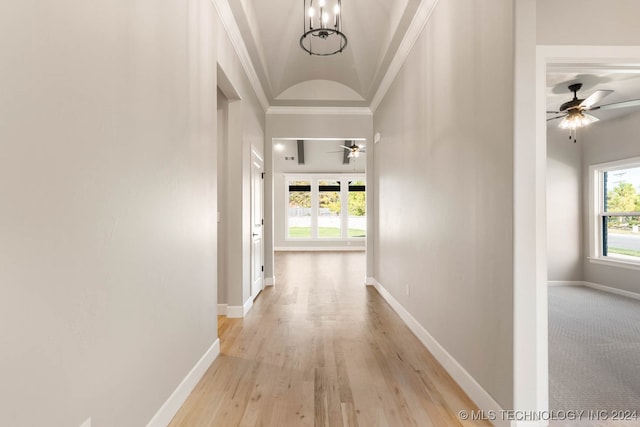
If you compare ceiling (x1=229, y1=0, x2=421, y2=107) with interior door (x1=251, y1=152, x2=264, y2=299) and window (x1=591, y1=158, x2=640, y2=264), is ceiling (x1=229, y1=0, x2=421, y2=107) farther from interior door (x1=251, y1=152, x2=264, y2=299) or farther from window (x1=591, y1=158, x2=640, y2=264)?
window (x1=591, y1=158, x2=640, y2=264)

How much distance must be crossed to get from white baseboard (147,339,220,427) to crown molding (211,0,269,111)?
9.18ft

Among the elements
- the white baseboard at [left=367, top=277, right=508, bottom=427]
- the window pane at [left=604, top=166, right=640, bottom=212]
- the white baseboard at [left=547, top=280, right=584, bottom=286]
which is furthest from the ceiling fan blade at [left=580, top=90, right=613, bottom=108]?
the white baseboard at [left=547, top=280, right=584, bottom=286]

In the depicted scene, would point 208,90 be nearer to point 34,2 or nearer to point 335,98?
point 34,2

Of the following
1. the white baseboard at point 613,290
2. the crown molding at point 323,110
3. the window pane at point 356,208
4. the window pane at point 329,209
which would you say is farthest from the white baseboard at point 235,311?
the window pane at point 356,208

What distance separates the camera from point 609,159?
5242 millimetres

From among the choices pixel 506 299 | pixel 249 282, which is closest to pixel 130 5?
pixel 506 299

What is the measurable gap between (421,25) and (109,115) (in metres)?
2.76

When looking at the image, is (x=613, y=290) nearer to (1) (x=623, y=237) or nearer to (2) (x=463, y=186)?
(1) (x=623, y=237)

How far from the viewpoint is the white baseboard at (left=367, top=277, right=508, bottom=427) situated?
1.84 meters

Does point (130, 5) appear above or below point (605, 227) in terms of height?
above

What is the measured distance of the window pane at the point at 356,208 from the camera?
11.3 m

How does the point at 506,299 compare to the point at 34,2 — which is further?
the point at 506,299

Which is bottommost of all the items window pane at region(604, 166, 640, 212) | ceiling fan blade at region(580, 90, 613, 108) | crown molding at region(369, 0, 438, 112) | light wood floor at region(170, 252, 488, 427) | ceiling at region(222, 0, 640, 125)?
light wood floor at region(170, 252, 488, 427)

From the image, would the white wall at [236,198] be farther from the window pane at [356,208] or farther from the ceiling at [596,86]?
the window pane at [356,208]
